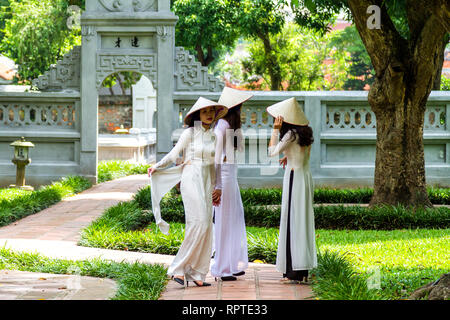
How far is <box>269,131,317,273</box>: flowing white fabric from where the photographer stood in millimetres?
6586

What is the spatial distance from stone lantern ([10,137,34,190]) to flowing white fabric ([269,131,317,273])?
9004 millimetres

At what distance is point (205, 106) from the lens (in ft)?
21.2

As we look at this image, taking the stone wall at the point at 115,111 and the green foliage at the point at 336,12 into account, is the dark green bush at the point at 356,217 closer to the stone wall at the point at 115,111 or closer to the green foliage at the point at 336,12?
the green foliage at the point at 336,12

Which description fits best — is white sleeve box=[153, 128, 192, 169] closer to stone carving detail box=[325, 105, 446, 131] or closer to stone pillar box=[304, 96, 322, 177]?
stone pillar box=[304, 96, 322, 177]

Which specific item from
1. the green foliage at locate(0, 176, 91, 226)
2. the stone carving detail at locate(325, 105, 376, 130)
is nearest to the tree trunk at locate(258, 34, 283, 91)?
the stone carving detail at locate(325, 105, 376, 130)

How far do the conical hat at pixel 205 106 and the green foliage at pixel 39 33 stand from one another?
74.8 ft

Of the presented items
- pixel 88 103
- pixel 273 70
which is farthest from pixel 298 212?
pixel 273 70

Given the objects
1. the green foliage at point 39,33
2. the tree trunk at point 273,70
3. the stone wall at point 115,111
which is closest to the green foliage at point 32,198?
the green foliage at point 39,33

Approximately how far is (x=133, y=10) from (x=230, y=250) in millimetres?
9344

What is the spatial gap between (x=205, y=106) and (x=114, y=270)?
1.90 metres

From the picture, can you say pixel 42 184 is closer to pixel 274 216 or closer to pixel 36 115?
pixel 36 115

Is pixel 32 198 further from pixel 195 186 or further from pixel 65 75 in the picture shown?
pixel 195 186

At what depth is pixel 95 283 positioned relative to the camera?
255 inches
